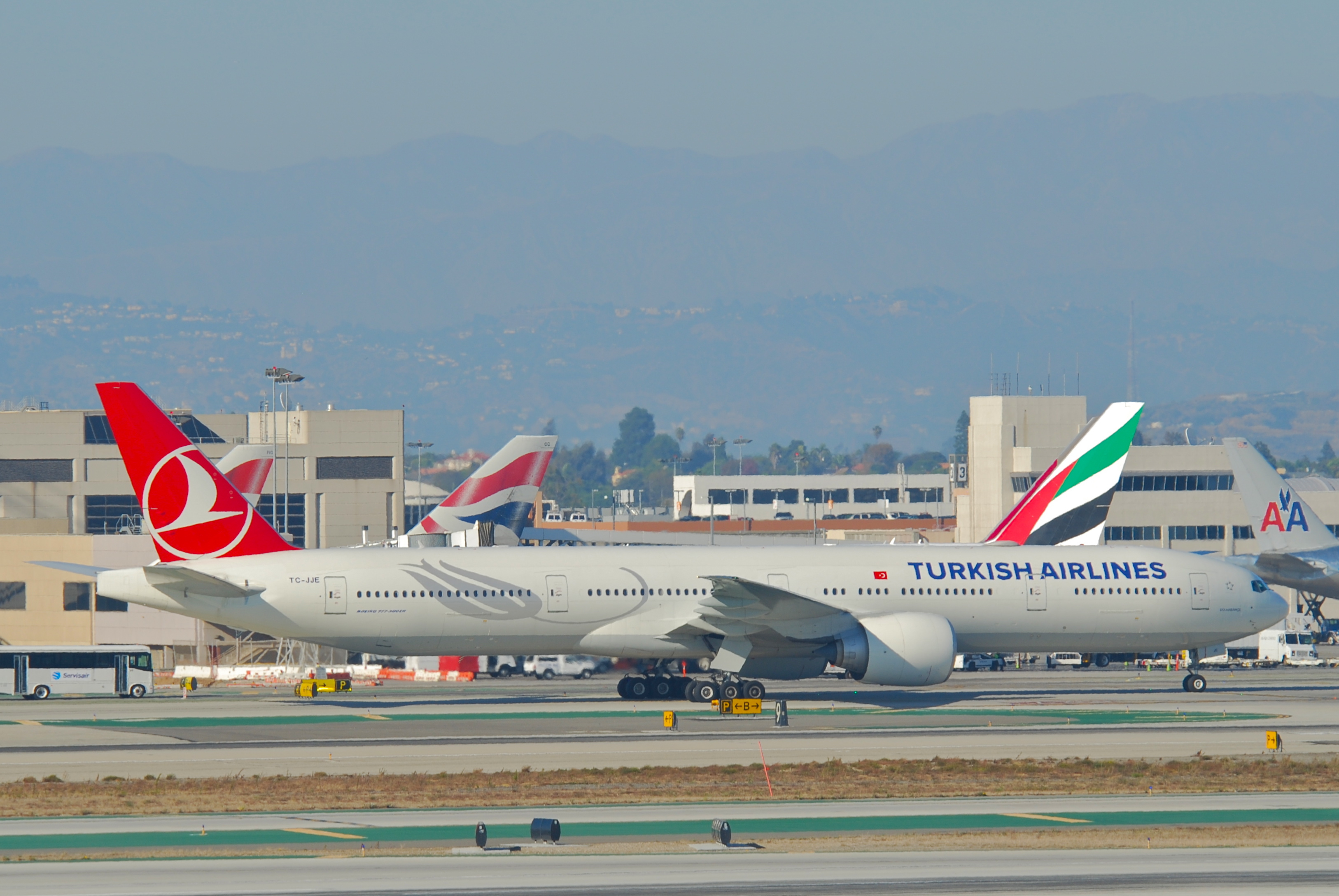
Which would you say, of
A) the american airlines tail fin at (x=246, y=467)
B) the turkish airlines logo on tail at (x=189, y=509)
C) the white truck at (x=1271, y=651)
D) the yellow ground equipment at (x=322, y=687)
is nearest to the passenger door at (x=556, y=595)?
the turkish airlines logo on tail at (x=189, y=509)

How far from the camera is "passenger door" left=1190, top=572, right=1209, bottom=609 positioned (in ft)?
173

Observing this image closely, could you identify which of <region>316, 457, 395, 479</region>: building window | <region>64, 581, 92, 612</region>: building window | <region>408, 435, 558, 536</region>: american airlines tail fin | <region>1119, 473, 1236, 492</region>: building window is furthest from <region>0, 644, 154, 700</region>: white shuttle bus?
<region>1119, 473, 1236, 492</region>: building window

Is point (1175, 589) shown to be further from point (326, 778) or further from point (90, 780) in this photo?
point (90, 780)

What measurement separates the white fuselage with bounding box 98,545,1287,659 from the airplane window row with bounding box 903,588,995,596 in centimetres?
4

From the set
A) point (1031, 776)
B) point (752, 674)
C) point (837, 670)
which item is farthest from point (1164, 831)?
point (837, 670)

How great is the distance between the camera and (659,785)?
3136 cm

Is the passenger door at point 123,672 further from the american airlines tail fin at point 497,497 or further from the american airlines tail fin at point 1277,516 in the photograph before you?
the american airlines tail fin at point 1277,516

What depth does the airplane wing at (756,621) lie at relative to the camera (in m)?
48.0

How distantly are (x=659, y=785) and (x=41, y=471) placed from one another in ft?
306

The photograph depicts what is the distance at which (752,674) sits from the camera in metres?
49.7

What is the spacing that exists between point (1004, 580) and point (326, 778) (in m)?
25.4

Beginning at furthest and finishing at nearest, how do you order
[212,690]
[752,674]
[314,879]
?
[212,690]
[752,674]
[314,879]

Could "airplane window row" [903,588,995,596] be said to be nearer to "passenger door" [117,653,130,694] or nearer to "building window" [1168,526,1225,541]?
"passenger door" [117,653,130,694]

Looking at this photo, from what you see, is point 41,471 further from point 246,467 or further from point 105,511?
point 246,467
